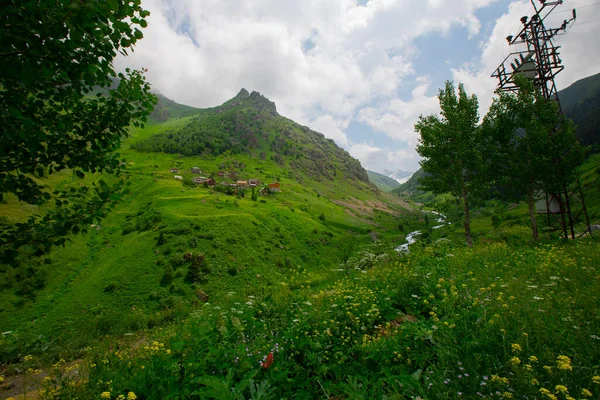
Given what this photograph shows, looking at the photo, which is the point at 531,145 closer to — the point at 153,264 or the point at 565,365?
the point at 565,365

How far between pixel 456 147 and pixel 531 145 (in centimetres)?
540

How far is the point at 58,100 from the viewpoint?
5.00m

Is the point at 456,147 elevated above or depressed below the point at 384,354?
above

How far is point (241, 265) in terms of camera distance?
54.4 metres

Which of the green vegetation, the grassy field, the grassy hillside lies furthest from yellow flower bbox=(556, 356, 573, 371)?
the grassy hillside

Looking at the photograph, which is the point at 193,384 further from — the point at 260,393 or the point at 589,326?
the point at 589,326

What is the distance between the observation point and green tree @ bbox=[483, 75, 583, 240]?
20.6 metres

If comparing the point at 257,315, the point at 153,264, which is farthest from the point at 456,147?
the point at 153,264

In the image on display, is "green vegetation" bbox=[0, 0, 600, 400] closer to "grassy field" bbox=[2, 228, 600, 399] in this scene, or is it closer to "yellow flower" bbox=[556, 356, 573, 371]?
"grassy field" bbox=[2, 228, 600, 399]

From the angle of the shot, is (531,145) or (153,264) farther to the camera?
(153,264)

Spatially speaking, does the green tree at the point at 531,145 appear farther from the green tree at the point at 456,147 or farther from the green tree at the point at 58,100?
the green tree at the point at 58,100

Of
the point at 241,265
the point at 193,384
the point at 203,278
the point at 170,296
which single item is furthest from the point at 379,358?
the point at 241,265

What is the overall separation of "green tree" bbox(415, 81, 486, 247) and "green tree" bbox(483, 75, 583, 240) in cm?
131

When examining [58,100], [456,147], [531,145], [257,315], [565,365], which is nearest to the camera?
[565,365]
